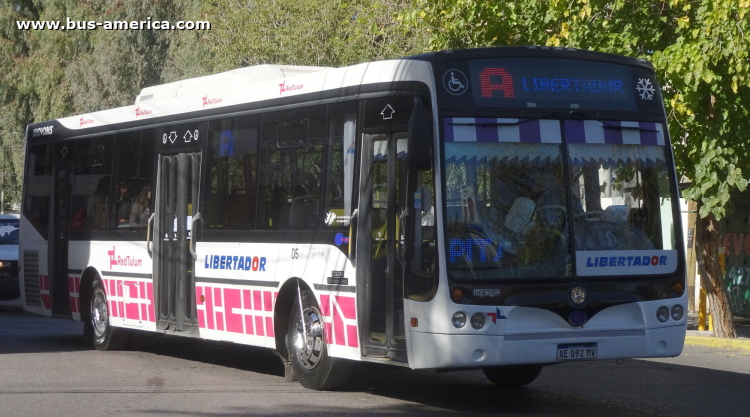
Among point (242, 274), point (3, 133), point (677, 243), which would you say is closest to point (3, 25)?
point (3, 133)

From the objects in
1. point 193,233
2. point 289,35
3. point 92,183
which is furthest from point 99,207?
point 289,35

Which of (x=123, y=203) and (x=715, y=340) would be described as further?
(x=715, y=340)

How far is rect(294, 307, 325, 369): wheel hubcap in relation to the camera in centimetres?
1070

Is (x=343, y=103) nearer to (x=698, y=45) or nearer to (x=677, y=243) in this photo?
(x=677, y=243)

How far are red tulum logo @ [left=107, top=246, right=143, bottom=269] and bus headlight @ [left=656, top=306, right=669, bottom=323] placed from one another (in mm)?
6827

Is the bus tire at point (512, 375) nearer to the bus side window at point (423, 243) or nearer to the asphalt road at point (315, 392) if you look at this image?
the asphalt road at point (315, 392)

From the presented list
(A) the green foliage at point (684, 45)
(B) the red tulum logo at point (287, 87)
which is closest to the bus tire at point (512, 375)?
(B) the red tulum logo at point (287, 87)

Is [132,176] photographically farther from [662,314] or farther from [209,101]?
[662,314]

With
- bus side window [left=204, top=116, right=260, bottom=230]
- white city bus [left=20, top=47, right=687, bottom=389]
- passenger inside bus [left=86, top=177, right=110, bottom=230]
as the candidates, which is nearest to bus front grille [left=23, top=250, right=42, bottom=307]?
passenger inside bus [left=86, top=177, right=110, bottom=230]

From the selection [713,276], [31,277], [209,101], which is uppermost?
[209,101]

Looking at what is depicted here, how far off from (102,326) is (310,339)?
5.22 metres

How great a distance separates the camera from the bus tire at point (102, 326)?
48.9 feet

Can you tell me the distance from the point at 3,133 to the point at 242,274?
36.6 m

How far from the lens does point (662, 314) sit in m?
9.55
